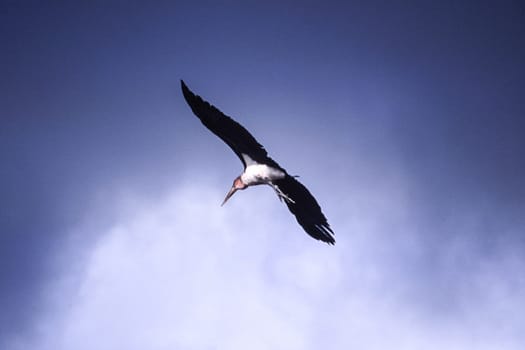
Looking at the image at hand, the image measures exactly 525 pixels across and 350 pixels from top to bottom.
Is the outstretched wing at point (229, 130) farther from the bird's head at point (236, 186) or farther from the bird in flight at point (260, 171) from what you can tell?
the bird's head at point (236, 186)

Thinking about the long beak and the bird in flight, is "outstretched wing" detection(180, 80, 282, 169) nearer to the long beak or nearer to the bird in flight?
the bird in flight

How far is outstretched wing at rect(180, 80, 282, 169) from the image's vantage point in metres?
12.6

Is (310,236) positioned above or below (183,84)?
below

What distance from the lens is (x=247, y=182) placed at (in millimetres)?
14648

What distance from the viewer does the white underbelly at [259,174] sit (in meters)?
13.8

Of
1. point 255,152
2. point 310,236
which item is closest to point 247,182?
point 255,152

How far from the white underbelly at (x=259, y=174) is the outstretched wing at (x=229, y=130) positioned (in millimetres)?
214

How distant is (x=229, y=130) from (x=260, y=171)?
5.53 ft

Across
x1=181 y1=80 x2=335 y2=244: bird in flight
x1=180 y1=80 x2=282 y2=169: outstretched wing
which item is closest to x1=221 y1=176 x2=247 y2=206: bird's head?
x1=181 y1=80 x2=335 y2=244: bird in flight

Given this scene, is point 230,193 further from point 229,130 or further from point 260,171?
point 229,130

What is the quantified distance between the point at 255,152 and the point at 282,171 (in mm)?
947

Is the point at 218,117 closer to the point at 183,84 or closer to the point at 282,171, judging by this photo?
the point at 183,84

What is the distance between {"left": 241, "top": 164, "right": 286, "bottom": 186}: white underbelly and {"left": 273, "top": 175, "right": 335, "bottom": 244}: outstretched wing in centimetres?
22

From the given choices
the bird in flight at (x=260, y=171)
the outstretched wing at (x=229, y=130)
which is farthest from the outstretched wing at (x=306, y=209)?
the outstretched wing at (x=229, y=130)
